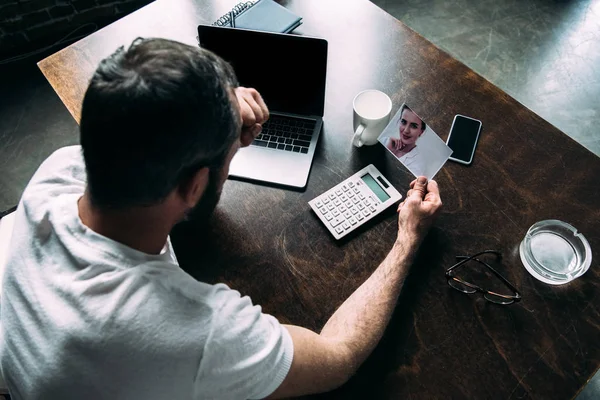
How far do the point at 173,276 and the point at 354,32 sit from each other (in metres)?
1.04

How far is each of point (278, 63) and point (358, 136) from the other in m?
Answer: 0.28

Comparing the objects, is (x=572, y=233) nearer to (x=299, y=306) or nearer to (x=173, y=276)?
(x=299, y=306)

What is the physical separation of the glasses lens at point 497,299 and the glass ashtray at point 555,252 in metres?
0.09

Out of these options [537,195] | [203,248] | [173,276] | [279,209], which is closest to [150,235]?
[173,276]

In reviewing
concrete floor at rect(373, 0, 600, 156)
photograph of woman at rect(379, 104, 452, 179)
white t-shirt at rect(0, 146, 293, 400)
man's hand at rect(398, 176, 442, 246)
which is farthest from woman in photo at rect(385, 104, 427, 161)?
concrete floor at rect(373, 0, 600, 156)

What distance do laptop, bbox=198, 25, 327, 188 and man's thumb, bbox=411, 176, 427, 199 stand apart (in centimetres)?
27

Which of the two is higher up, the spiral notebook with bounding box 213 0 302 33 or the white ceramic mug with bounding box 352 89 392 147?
the spiral notebook with bounding box 213 0 302 33

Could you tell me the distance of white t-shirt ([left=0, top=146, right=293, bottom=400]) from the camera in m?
0.59

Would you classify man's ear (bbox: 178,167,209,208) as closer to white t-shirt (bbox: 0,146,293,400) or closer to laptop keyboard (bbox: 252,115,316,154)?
white t-shirt (bbox: 0,146,293,400)

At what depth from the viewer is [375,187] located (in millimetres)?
1041

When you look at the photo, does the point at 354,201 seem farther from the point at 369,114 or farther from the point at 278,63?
the point at 278,63

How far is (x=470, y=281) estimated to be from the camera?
92 centimetres

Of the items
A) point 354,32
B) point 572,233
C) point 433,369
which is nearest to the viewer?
point 433,369

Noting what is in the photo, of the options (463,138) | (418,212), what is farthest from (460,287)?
(463,138)
